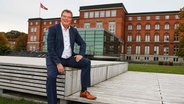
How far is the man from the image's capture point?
351 centimetres

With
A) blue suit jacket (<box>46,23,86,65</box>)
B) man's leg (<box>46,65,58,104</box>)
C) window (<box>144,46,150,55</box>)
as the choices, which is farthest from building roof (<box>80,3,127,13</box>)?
man's leg (<box>46,65,58,104</box>)

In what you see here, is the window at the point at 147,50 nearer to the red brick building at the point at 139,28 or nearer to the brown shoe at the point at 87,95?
the red brick building at the point at 139,28

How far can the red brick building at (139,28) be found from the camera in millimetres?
54031

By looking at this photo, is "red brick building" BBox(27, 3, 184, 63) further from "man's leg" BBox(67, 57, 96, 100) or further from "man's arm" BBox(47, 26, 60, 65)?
"man's arm" BBox(47, 26, 60, 65)

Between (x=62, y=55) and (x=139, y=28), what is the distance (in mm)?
55882

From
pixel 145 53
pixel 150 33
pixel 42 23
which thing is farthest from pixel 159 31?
pixel 42 23

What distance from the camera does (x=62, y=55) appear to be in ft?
12.7

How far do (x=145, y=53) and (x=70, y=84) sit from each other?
181ft

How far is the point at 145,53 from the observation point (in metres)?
56.7

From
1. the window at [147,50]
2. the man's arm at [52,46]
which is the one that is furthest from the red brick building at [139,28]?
the man's arm at [52,46]

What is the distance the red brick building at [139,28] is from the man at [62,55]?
5065cm

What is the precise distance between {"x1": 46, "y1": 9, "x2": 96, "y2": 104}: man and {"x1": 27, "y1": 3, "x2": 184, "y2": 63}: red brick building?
1994 inches

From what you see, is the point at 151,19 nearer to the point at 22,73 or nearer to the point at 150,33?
the point at 150,33

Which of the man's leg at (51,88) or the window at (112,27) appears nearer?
the man's leg at (51,88)
